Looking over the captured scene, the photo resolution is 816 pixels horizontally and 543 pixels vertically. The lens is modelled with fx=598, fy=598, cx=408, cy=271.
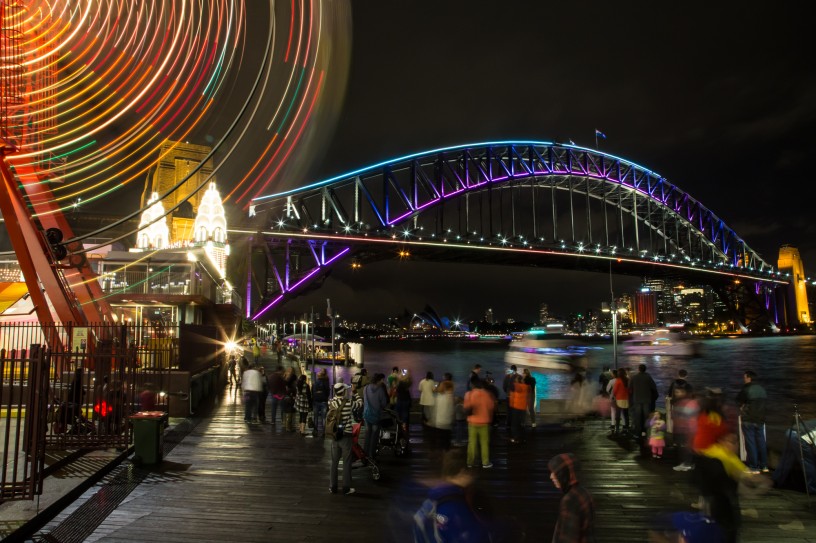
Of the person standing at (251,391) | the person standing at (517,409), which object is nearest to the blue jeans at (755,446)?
the person standing at (517,409)

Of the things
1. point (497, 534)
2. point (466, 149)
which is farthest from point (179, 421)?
point (466, 149)

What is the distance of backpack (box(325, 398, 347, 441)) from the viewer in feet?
26.9

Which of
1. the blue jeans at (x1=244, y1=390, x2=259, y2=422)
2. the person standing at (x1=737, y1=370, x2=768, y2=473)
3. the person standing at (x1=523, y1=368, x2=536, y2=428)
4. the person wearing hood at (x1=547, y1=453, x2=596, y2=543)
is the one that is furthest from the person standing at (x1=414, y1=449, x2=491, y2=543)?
the blue jeans at (x1=244, y1=390, x2=259, y2=422)

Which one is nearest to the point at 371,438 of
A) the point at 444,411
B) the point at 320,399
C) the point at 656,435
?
the point at 444,411

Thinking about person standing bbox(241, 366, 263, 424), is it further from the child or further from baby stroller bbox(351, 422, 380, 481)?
the child

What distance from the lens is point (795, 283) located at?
126125 mm

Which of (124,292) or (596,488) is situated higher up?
(124,292)

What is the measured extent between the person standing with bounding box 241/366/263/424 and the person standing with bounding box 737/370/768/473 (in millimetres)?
10354

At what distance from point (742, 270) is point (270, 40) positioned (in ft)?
406

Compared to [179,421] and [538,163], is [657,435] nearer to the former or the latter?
[179,421]

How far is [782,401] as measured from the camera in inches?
1091

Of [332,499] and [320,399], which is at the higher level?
[320,399]

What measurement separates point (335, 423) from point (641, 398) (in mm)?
6658

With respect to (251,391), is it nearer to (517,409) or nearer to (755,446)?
(517,409)
